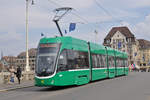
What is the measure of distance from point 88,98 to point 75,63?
6261mm

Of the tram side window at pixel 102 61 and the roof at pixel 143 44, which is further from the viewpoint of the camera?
the roof at pixel 143 44

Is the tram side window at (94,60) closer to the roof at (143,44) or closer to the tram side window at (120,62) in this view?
the tram side window at (120,62)

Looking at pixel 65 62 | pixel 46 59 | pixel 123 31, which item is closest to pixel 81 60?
pixel 65 62

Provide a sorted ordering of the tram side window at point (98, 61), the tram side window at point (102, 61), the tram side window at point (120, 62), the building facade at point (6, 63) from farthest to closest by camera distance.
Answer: the tram side window at point (120, 62) → the tram side window at point (102, 61) → the building facade at point (6, 63) → the tram side window at point (98, 61)

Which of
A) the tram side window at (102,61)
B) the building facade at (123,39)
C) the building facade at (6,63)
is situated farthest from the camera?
the building facade at (123,39)

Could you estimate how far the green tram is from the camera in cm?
1603

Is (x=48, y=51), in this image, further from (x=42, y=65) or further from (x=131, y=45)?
(x=131, y=45)

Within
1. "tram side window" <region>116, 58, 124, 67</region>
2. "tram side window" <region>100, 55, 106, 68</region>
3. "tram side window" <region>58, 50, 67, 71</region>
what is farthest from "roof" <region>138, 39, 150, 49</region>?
"tram side window" <region>58, 50, 67, 71</region>

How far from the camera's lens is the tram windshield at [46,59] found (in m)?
16.0

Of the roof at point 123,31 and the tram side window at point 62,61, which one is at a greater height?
the roof at point 123,31

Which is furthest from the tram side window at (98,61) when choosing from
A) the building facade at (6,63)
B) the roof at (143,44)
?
the roof at (143,44)

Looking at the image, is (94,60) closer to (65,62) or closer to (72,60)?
(72,60)

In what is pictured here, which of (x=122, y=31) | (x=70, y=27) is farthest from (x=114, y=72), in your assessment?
(x=122, y=31)

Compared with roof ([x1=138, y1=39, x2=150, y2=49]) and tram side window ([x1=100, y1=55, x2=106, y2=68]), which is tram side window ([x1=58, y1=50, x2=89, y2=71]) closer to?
tram side window ([x1=100, y1=55, x2=106, y2=68])
